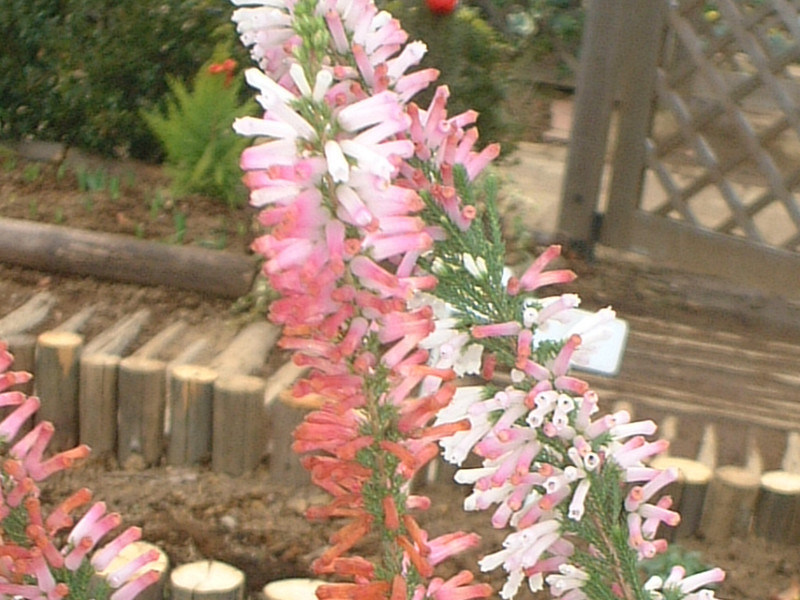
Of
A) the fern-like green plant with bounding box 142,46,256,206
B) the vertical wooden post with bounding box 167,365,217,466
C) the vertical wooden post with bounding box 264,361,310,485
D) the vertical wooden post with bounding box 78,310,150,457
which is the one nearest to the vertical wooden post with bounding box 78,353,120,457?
the vertical wooden post with bounding box 78,310,150,457

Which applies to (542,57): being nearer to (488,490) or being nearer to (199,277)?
(199,277)

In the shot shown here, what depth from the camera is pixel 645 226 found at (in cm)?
333

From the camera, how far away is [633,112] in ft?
10.7

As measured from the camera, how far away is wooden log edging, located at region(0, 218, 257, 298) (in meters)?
2.43

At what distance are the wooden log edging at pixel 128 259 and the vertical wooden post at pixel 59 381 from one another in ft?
1.43

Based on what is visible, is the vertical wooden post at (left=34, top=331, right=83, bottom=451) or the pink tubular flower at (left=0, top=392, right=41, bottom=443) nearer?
the pink tubular flower at (left=0, top=392, right=41, bottom=443)

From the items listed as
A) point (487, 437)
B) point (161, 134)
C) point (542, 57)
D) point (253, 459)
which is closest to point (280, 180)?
point (487, 437)

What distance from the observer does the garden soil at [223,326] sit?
1839 millimetres

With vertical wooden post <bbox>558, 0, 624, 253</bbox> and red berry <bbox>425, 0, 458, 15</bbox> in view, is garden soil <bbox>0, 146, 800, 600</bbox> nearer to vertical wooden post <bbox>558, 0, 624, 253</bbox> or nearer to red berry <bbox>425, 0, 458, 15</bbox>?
vertical wooden post <bbox>558, 0, 624, 253</bbox>

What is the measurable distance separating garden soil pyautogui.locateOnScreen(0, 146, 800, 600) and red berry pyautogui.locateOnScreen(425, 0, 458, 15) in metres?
0.71

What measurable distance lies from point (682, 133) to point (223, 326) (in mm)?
1599

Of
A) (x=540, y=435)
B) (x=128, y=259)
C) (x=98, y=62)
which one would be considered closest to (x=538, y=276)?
(x=540, y=435)

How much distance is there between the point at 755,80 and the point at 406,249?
293cm

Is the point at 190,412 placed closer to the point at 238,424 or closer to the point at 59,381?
the point at 238,424
